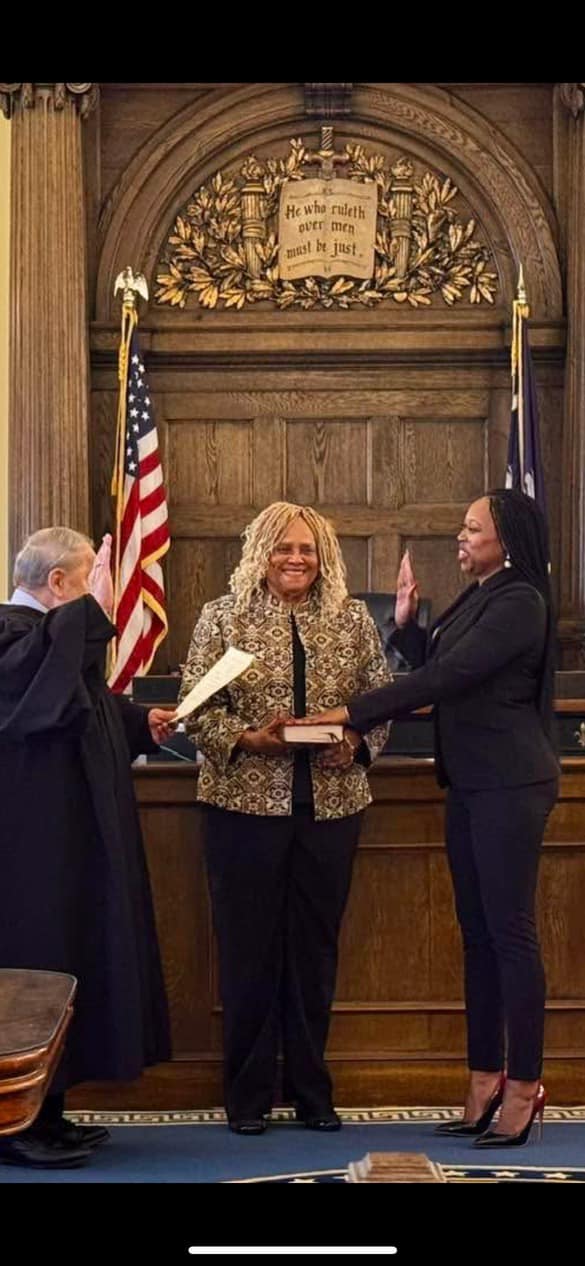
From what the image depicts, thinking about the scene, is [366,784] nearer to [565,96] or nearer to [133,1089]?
A: [133,1089]

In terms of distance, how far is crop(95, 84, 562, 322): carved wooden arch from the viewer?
820 centimetres

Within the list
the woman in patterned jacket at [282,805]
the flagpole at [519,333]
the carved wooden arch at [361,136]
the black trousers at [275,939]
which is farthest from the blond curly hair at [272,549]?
the carved wooden arch at [361,136]

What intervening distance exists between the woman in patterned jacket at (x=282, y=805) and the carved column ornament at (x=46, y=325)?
11.3ft

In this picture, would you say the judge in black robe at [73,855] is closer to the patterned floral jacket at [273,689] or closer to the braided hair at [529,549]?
the patterned floral jacket at [273,689]

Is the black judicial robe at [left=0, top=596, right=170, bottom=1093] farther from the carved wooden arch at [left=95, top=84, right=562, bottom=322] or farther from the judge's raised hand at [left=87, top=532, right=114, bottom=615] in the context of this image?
the carved wooden arch at [left=95, top=84, right=562, bottom=322]

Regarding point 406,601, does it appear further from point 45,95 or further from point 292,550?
point 45,95

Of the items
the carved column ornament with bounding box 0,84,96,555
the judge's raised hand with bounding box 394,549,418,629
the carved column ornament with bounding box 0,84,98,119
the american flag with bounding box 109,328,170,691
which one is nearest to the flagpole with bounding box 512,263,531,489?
the american flag with bounding box 109,328,170,691

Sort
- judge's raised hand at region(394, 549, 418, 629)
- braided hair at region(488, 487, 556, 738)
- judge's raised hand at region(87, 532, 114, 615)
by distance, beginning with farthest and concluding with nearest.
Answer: judge's raised hand at region(87, 532, 114, 615), judge's raised hand at region(394, 549, 418, 629), braided hair at region(488, 487, 556, 738)

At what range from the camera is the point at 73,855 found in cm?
423

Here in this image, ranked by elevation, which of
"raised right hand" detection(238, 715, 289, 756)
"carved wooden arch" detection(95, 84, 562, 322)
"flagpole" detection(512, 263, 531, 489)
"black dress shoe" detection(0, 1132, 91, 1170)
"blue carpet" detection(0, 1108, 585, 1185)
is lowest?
"blue carpet" detection(0, 1108, 585, 1185)

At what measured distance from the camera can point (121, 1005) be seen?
4215 millimetres

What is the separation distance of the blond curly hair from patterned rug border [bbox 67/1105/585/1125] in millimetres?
1342

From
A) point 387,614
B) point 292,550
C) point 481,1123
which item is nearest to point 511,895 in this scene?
point 481,1123
